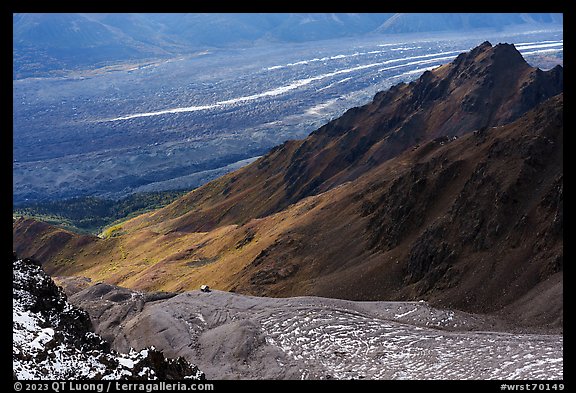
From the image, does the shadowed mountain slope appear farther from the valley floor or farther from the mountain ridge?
the valley floor

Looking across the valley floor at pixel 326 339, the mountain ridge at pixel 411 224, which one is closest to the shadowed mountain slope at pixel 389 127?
the mountain ridge at pixel 411 224

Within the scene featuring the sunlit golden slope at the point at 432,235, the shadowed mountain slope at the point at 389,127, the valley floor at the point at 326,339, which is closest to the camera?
the valley floor at the point at 326,339

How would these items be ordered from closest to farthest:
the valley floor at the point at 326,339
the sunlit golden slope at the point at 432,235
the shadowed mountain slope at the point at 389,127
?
the valley floor at the point at 326,339 < the sunlit golden slope at the point at 432,235 < the shadowed mountain slope at the point at 389,127

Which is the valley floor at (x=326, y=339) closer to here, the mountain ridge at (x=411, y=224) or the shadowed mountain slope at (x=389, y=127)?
the mountain ridge at (x=411, y=224)

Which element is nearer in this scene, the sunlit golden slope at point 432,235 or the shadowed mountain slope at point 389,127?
the sunlit golden slope at point 432,235

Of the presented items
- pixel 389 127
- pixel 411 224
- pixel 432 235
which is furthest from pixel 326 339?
pixel 389 127

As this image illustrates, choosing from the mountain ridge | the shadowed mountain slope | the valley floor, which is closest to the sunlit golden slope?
the mountain ridge
